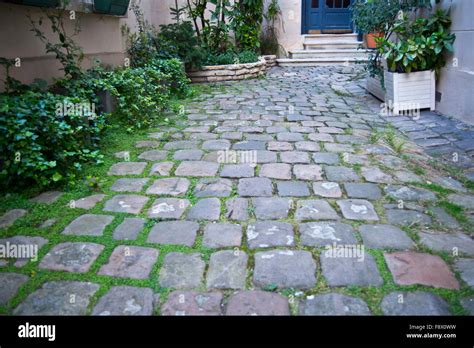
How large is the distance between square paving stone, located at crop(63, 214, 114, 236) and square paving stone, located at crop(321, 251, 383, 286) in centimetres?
120

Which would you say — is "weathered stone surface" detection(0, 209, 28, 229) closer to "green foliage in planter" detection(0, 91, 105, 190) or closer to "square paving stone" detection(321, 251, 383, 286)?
"green foliage in planter" detection(0, 91, 105, 190)

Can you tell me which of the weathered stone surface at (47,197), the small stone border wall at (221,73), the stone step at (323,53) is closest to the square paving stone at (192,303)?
the weathered stone surface at (47,197)

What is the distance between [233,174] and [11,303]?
166 cm

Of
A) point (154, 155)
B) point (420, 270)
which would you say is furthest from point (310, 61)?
point (420, 270)

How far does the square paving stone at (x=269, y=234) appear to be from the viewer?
6.45ft

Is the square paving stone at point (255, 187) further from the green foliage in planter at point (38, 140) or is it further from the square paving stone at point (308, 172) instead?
the green foliage in planter at point (38, 140)

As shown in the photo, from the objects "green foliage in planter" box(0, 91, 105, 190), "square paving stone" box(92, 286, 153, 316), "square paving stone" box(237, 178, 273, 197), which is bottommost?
"square paving stone" box(92, 286, 153, 316)

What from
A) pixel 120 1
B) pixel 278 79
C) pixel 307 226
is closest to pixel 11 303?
pixel 307 226

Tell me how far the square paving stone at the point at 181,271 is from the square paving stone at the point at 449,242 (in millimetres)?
1160

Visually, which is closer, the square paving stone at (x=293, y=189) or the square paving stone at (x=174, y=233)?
the square paving stone at (x=174, y=233)

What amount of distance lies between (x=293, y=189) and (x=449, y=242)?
0.98 m

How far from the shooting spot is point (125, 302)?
5.18ft

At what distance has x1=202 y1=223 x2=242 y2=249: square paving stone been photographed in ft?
6.49

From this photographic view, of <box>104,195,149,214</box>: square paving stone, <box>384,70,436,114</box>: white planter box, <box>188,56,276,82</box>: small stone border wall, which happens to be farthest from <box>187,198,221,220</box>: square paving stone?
<box>188,56,276,82</box>: small stone border wall
